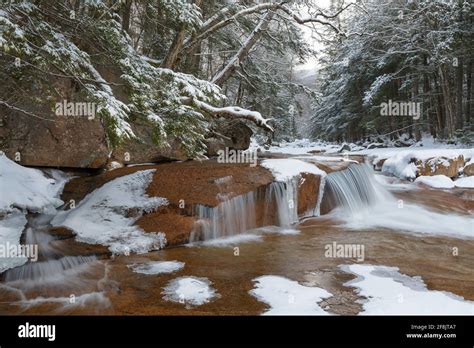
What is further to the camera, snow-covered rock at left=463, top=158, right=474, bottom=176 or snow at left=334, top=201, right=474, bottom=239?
snow-covered rock at left=463, top=158, right=474, bottom=176

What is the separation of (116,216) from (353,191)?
244 inches

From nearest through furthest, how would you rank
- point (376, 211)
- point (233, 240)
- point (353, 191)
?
1. point (233, 240)
2. point (376, 211)
3. point (353, 191)

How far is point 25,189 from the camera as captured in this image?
6.43 m

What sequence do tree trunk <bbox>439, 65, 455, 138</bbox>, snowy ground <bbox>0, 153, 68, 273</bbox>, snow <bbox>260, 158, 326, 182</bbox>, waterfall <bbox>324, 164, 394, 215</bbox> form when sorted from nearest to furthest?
snowy ground <bbox>0, 153, 68, 273</bbox> < snow <bbox>260, 158, 326, 182</bbox> < waterfall <bbox>324, 164, 394, 215</bbox> < tree trunk <bbox>439, 65, 455, 138</bbox>

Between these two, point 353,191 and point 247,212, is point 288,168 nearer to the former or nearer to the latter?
point 247,212

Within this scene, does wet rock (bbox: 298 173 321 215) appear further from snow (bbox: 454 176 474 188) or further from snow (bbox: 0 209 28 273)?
snow (bbox: 454 176 474 188)

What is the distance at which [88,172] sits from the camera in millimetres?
8180

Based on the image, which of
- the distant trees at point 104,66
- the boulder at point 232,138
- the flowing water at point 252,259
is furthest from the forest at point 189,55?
the flowing water at point 252,259

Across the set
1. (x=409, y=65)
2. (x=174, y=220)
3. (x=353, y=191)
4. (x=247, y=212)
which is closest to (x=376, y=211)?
(x=353, y=191)

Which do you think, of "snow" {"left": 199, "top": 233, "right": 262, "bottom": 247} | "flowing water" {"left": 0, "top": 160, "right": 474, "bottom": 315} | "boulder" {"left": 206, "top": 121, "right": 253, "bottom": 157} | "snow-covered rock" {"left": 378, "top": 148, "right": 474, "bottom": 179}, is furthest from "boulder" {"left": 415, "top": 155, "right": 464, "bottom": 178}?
"snow" {"left": 199, "top": 233, "right": 262, "bottom": 247}

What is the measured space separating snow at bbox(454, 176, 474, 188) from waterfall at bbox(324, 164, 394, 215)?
3.55 m

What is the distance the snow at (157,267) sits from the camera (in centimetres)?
468

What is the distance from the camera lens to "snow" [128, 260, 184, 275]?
4.68 m
